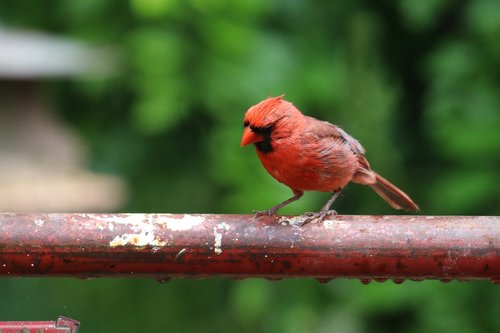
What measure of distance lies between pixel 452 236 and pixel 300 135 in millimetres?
1335

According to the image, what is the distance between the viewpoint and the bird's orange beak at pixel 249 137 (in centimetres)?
324

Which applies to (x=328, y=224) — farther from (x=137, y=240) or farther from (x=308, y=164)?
(x=308, y=164)

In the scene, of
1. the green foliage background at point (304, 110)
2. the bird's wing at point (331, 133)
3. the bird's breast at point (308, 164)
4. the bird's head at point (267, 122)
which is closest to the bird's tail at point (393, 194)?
the bird's wing at point (331, 133)

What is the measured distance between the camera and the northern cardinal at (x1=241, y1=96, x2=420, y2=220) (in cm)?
328

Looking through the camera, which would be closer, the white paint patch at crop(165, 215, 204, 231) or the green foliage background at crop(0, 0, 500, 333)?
the white paint patch at crop(165, 215, 204, 231)

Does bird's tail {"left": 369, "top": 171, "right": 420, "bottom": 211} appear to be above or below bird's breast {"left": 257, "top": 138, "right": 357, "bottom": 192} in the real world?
below

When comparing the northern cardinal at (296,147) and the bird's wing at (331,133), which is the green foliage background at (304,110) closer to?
the bird's wing at (331,133)

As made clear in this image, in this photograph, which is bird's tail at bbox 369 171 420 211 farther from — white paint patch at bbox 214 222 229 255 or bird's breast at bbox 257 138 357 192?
white paint patch at bbox 214 222 229 255

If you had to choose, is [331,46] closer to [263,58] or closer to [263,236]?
[263,58]

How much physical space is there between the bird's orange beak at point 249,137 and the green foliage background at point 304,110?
92cm

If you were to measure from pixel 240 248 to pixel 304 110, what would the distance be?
2338 millimetres

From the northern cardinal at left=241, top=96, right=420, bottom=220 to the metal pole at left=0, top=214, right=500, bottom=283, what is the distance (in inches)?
40.5

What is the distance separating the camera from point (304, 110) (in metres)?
4.39

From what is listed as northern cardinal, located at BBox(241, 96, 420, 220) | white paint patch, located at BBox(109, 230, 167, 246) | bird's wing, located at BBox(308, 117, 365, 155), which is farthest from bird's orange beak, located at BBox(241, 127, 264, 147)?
white paint patch, located at BBox(109, 230, 167, 246)
